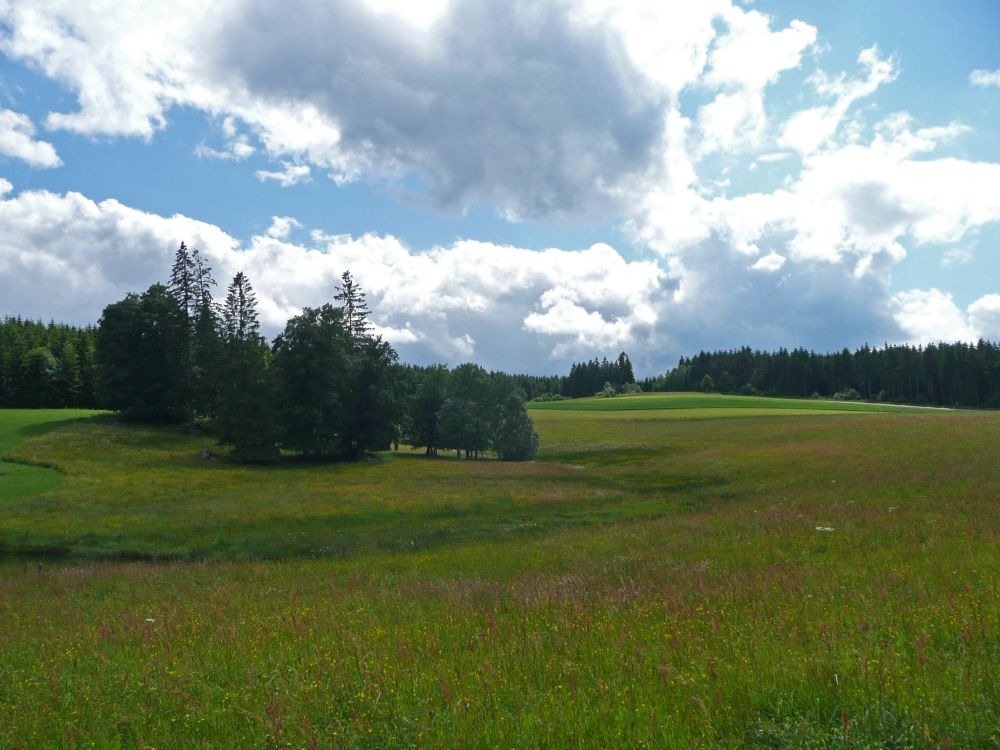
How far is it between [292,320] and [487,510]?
134ft

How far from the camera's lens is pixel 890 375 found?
15238cm

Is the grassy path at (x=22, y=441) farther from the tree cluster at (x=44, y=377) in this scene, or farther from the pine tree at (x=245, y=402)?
the tree cluster at (x=44, y=377)

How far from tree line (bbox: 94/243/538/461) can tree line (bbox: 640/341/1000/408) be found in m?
119

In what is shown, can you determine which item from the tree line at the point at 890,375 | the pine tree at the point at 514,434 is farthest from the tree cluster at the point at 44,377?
the tree line at the point at 890,375

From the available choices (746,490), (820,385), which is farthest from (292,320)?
(820,385)

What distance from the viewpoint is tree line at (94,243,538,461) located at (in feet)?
194

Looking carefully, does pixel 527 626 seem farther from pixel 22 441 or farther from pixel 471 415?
pixel 471 415

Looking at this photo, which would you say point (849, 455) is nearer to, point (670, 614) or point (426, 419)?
point (670, 614)

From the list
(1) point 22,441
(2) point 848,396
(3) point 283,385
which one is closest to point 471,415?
(3) point 283,385

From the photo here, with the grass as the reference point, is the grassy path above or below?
below

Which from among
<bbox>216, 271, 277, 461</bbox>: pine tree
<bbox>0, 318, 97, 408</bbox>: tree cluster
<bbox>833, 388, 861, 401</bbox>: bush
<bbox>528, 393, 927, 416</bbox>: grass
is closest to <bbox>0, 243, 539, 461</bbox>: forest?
<bbox>216, 271, 277, 461</bbox>: pine tree

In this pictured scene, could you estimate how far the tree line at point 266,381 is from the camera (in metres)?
59.2

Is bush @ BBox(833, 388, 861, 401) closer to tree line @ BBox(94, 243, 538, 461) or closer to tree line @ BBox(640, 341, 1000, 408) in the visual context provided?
tree line @ BBox(640, 341, 1000, 408)

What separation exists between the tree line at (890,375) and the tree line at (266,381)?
119 m
